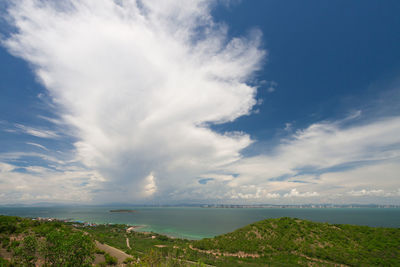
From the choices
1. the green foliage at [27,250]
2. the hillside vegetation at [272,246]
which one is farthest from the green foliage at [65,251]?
the hillside vegetation at [272,246]

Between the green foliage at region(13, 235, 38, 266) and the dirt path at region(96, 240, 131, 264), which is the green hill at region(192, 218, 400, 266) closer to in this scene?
the dirt path at region(96, 240, 131, 264)

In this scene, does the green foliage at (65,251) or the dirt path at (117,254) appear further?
the dirt path at (117,254)

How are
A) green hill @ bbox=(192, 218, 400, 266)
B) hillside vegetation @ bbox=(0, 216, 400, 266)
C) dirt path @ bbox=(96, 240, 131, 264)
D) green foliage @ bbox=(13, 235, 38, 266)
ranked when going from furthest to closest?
1. green hill @ bbox=(192, 218, 400, 266)
2. dirt path @ bbox=(96, 240, 131, 264)
3. hillside vegetation @ bbox=(0, 216, 400, 266)
4. green foliage @ bbox=(13, 235, 38, 266)

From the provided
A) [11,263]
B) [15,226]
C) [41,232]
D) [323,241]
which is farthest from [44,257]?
[323,241]

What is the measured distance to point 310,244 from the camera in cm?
3891

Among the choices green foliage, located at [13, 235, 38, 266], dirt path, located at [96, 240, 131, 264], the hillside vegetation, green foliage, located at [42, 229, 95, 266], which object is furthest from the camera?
dirt path, located at [96, 240, 131, 264]

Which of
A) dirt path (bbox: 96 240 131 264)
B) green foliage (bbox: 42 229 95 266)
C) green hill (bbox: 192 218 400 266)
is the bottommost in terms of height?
green hill (bbox: 192 218 400 266)

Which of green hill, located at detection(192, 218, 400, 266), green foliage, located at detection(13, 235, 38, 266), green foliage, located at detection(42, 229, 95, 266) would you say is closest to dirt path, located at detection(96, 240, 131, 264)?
green foliage, located at detection(42, 229, 95, 266)

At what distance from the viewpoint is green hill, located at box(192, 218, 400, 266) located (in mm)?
33281

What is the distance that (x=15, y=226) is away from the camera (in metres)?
26.1

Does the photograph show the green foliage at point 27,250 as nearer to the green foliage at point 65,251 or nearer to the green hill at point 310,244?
the green foliage at point 65,251

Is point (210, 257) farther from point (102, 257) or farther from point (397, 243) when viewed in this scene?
point (397, 243)

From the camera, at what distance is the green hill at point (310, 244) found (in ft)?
109

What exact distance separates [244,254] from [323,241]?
57.5 feet
